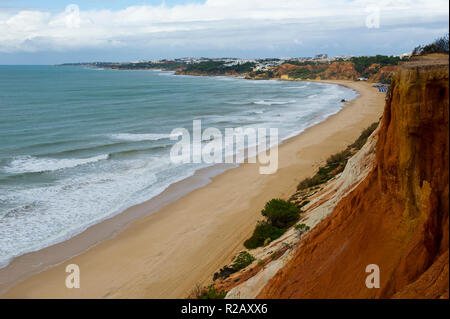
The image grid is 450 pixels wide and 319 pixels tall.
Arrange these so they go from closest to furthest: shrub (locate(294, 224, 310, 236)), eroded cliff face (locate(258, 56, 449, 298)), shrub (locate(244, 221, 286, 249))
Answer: eroded cliff face (locate(258, 56, 449, 298)) → shrub (locate(294, 224, 310, 236)) → shrub (locate(244, 221, 286, 249))

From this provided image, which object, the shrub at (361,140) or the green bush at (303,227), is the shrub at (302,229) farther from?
the shrub at (361,140)

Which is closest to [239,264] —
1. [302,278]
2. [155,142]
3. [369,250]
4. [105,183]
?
[302,278]

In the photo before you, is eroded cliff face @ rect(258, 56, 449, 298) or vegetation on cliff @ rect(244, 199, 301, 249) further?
vegetation on cliff @ rect(244, 199, 301, 249)

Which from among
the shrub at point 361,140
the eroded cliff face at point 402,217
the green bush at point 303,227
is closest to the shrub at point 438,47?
the eroded cliff face at point 402,217

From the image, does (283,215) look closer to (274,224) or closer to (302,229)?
(274,224)

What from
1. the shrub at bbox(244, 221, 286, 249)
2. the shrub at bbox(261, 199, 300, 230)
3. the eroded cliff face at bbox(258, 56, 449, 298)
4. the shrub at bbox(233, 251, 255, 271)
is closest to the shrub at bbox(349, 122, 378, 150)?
the shrub at bbox(261, 199, 300, 230)

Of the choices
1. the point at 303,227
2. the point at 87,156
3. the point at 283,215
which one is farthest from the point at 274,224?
the point at 87,156

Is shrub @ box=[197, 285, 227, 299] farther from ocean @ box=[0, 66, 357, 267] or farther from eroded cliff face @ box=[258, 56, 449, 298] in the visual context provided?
ocean @ box=[0, 66, 357, 267]
